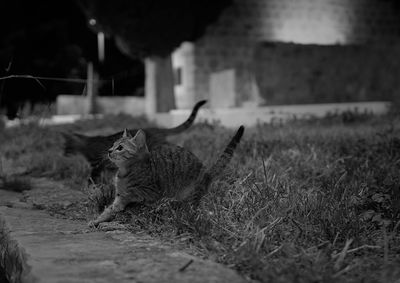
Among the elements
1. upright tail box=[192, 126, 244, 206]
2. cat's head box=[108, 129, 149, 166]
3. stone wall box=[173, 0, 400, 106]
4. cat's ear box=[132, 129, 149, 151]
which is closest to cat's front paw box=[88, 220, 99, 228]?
cat's head box=[108, 129, 149, 166]

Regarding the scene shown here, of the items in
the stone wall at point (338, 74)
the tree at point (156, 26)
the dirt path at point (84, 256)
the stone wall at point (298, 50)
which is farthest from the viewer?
the tree at point (156, 26)

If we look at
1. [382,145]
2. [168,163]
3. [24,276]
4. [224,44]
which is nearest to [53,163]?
[168,163]

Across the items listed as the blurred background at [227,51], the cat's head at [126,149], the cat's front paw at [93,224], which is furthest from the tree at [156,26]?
the cat's front paw at [93,224]

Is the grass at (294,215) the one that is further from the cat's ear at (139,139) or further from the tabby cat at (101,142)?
the cat's ear at (139,139)

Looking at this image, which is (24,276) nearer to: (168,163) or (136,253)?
(136,253)

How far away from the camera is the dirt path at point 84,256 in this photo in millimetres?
2197

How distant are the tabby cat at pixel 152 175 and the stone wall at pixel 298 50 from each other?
809 cm

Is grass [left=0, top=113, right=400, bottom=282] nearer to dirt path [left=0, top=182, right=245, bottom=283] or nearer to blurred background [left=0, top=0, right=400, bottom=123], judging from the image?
dirt path [left=0, top=182, right=245, bottom=283]

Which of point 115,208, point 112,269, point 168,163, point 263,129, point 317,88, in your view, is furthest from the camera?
point 317,88

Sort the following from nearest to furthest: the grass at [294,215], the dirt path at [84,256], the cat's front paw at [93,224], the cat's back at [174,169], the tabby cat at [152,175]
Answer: the dirt path at [84,256]
the grass at [294,215]
the cat's front paw at [93,224]
the tabby cat at [152,175]
the cat's back at [174,169]

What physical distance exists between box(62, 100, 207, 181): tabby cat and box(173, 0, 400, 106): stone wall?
6355 millimetres

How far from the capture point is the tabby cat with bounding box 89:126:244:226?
3.51 metres

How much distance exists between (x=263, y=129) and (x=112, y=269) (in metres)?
6.71

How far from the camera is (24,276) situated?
92.1 inches
